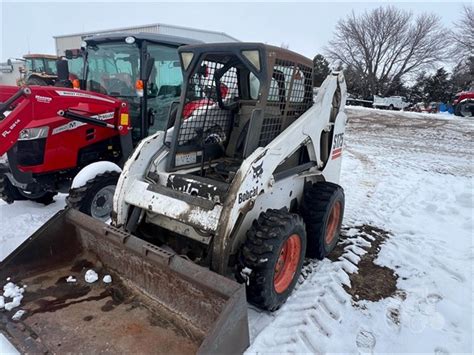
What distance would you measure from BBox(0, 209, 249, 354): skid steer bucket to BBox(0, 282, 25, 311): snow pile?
0.04 metres

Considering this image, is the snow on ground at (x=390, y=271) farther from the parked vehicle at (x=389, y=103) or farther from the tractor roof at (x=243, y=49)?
the parked vehicle at (x=389, y=103)

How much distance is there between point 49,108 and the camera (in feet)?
12.6

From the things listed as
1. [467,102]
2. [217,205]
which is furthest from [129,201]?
[467,102]

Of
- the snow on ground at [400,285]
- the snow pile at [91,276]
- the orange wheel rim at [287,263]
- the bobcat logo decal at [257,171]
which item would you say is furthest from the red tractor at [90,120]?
the snow on ground at [400,285]

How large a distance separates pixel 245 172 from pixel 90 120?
2545mm

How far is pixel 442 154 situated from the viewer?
31.8ft

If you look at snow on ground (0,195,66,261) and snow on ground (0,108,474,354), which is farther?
snow on ground (0,195,66,261)

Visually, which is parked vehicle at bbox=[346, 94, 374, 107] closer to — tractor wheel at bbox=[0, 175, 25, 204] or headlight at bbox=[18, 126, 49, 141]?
tractor wheel at bbox=[0, 175, 25, 204]

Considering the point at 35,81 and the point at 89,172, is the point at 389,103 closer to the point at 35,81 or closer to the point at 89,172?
the point at 35,81

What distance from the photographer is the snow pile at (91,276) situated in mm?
2805

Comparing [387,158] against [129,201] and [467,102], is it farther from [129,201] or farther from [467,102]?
[467,102]

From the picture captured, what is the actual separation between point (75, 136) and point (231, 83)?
79.2 inches

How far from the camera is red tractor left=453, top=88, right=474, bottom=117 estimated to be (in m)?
20.8

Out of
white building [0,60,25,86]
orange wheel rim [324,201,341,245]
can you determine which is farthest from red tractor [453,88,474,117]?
white building [0,60,25,86]
